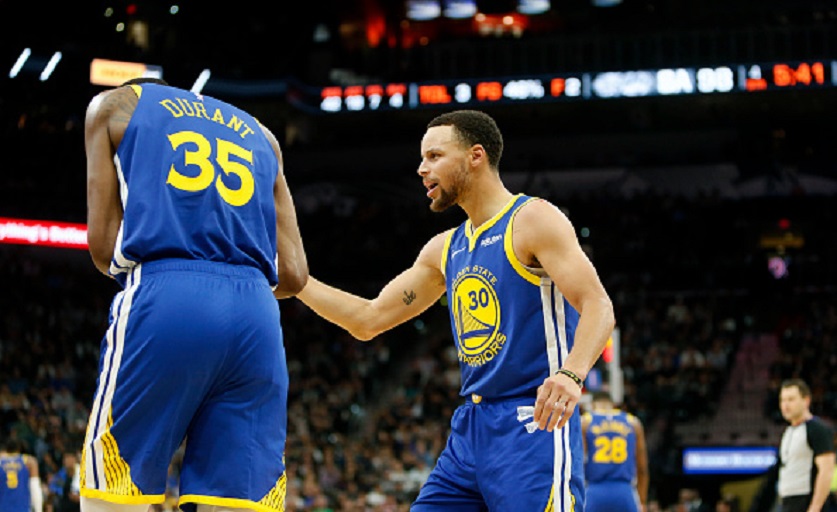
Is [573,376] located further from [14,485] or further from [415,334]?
[415,334]

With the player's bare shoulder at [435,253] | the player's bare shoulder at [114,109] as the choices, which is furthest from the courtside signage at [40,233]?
the player's bare shoulder at [114,109]

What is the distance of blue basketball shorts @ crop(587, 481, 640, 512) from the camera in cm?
1123

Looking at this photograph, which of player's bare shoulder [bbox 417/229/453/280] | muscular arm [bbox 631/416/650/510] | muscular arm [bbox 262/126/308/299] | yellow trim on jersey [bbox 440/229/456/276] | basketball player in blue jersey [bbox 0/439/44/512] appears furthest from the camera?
basketball player in blue jersey [bbox 0/439/44/512]

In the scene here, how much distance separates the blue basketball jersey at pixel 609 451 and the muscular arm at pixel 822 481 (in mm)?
2392

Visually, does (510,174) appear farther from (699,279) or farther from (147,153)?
(147,153)

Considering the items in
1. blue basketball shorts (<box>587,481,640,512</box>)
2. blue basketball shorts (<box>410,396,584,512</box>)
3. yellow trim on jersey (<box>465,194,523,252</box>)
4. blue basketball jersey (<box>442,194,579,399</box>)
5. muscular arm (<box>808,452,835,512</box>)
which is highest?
yellow trim on jersey (<box>465,194,523,252</box>)

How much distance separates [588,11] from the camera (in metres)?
31.1

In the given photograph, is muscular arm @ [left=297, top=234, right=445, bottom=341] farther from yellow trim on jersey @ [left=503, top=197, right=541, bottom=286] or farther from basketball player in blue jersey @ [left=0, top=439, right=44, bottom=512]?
basketball player in blue jersey @ [left=0, top=439, right=44, bottom=512]

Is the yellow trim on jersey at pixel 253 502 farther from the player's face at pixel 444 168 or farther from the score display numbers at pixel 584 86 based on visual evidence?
the score display numbers at pixel 584 86

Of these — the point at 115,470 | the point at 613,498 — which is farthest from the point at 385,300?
the point at 613,498

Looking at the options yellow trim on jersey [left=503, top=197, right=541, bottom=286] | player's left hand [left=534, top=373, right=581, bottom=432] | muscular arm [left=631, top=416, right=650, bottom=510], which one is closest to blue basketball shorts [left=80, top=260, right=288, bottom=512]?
player's left hand [left=534, top=373, right=581, bottom=432]

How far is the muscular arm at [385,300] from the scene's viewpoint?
5367 mm

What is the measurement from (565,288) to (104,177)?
1.76 meters

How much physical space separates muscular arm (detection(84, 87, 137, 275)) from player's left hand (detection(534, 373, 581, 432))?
153 centimetres
